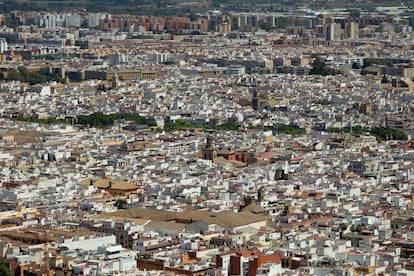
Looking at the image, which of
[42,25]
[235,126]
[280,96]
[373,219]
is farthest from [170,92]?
[42,25]

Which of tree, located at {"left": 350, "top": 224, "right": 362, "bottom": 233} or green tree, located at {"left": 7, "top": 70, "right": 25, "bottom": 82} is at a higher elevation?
tree, located at {"left": 350, "top": 224, "right": 362, "bottom": 233}

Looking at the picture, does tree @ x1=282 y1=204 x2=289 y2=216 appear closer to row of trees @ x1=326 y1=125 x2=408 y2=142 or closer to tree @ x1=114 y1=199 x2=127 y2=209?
tree @ x1=114 y1=199 x2=127 y2=209

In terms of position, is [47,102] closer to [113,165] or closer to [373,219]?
[113,165]

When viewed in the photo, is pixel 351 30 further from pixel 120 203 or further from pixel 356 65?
pixel 120 203

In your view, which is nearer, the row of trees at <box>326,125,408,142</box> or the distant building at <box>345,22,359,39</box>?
the row of trees at <box>326,125,408,142</box>

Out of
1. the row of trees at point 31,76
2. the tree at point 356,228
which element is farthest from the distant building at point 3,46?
the tree at point 356,228

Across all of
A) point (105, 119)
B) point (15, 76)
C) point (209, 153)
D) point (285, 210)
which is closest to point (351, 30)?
point (15, 76)

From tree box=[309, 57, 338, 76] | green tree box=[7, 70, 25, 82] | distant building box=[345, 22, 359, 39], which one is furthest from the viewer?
distant building box=[345, 22, 359, 39]

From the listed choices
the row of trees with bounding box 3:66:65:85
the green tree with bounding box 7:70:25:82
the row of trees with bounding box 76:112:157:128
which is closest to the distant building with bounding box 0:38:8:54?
the row of trees with bounding box 3:66:65:85
